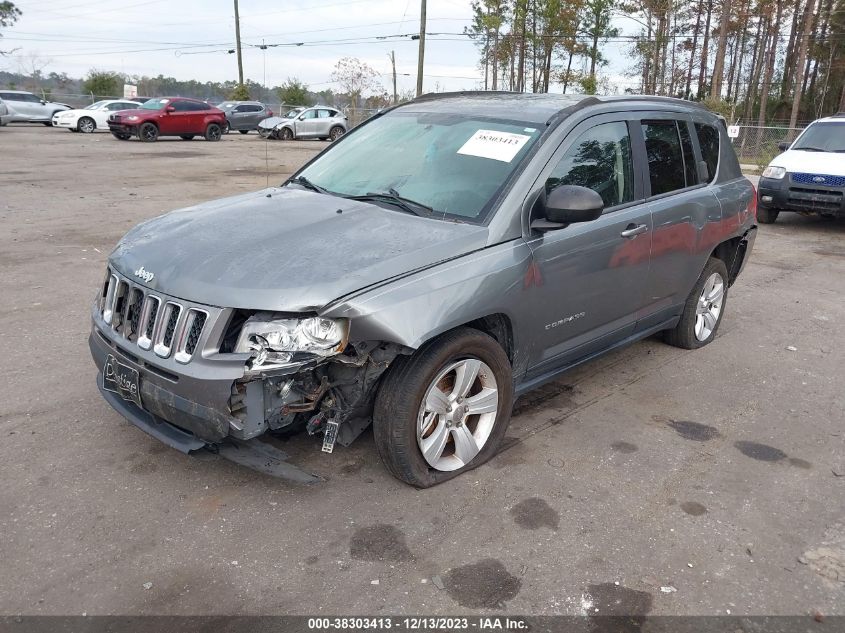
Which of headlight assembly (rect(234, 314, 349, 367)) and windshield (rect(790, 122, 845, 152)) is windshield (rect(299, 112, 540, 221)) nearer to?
headlight assembly (rect(234, 314, 349, 367))

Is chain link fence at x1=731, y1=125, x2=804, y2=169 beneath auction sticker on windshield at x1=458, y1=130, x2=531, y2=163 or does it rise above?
beneath

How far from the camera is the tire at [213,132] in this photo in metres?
28.2

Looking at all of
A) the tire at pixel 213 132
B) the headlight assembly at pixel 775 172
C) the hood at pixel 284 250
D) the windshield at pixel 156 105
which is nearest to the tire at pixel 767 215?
the headlight assembly at pixel 775 172

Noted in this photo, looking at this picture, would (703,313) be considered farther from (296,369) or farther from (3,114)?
(3,114)

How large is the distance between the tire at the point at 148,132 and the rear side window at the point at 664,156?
2489cm

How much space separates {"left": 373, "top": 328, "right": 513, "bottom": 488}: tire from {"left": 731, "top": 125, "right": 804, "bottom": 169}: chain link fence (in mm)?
26329

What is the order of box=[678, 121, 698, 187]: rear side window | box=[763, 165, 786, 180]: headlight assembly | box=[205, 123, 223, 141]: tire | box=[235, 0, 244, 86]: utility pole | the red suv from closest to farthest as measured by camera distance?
1. box=[678, 121, 698, 187]: rear side window
2. box=[763, 165, 786, 180]: headlight assembly
3. the red suv
4. box=[205, 123, 223, 141]: tire
5. box=[235, 0, 244, 86]: utility pole

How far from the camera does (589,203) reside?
11.3 feet

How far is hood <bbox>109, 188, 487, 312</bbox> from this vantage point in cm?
293

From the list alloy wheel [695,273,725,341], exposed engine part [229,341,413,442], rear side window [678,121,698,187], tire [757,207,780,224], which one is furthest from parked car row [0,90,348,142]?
exposed engine part [229,341,413,442]

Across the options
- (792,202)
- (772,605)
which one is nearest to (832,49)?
(792,202)

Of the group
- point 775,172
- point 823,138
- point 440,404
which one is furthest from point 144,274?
point 823,138

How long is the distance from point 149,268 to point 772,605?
119 inches

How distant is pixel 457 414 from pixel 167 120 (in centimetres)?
2625
